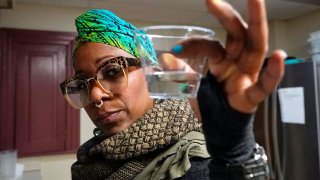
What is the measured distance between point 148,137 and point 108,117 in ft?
0.40

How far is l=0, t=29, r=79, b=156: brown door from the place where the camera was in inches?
90.7

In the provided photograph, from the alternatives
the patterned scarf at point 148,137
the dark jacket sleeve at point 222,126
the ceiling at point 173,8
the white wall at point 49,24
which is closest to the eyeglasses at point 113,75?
the patterned scarf at point 148,137

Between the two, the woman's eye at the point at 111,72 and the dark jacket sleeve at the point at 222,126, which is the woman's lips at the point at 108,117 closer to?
the woman's eye at the point at 111,72

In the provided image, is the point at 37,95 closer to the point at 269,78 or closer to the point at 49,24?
the point at 49,24

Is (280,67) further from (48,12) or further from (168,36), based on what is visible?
(48,12)

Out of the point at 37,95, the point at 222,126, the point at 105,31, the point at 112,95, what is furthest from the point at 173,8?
the point at 222,126

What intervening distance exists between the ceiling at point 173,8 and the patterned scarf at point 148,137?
1685 mm

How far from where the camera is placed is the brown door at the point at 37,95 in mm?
2303

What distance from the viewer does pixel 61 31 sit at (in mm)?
2463

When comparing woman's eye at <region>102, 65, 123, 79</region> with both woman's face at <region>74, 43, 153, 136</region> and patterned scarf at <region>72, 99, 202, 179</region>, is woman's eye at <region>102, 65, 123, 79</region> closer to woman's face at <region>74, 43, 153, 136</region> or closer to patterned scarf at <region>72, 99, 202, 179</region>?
woman's face at <region>74, 43, 153, 136</region>

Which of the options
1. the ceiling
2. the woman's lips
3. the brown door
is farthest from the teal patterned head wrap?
the brown door

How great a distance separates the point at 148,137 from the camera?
0.79 meters

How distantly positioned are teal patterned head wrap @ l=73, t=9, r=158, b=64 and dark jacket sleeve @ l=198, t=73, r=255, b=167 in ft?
1.29

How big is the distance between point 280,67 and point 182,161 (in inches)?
15.1
